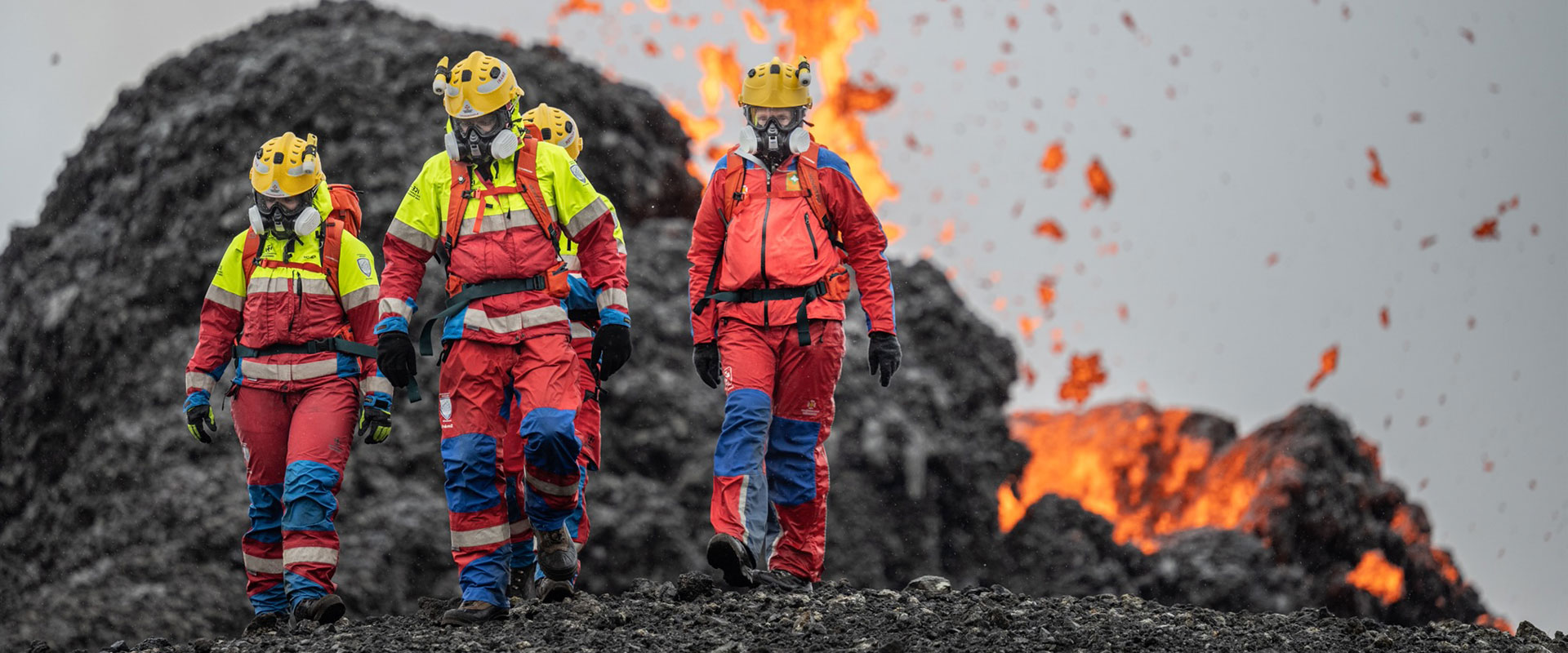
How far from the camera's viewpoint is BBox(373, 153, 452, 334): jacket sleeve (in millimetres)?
7973

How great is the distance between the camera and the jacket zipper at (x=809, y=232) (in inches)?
342

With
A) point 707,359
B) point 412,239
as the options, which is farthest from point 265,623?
point 707,359

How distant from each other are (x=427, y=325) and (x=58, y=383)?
21.3 m

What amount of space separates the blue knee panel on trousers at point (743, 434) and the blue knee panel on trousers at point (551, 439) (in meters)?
0.90

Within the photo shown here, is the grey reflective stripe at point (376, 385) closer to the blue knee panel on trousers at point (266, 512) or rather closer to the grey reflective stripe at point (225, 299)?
the blue knee panel on trousers at point (266, 512)

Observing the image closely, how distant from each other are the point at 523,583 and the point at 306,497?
4.45 feet

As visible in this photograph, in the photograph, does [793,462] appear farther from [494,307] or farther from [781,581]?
[494,307]

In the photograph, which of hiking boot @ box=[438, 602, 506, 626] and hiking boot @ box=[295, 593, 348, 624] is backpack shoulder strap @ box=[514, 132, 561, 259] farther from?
hiking boot @ box=[295, 593, 348, 624]

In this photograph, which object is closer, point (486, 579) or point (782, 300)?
point (486, 579)

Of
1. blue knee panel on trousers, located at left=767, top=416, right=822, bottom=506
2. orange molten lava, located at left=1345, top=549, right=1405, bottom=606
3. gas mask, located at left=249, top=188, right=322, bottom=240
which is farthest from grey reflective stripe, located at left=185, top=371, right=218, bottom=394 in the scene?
orange molten lava, located at left=1345, top=549, right=1405, bottom=606

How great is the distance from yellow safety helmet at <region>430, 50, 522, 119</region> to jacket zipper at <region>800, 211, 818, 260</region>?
1.78m

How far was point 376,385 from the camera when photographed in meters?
8.70

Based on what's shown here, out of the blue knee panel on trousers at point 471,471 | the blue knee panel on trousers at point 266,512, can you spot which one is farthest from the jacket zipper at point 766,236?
the blue knee panel on trousers at point 266,512

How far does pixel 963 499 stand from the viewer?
1121 inches
